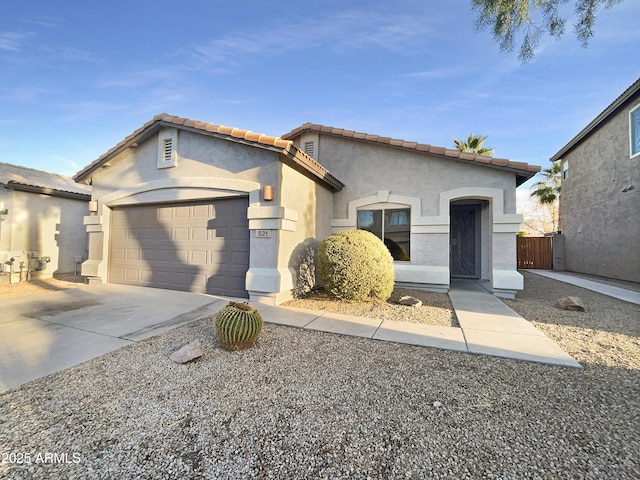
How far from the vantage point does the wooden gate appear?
15.7 m

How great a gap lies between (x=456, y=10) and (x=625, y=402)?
316 inches

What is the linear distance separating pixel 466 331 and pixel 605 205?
12970 millimetres

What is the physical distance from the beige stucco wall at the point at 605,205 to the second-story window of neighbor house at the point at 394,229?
9264 mm

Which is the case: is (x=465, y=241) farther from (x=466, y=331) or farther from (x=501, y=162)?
(x=466, y=331)

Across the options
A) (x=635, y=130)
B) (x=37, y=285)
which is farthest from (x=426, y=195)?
(x=37, y=285)

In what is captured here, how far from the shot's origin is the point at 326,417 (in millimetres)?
2369

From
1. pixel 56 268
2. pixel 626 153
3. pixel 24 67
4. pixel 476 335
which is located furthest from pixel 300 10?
pixel 626 153

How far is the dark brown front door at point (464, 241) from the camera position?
11.0m

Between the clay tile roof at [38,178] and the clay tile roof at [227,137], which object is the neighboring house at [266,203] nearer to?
the clay tile roof at [227,137]

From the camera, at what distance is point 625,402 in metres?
2.65

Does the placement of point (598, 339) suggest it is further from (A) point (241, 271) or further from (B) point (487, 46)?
(A) point (241, 271)

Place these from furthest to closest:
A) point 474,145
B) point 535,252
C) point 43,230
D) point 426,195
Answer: point 474,145 → point 535,252 → point 43,230 → point 426,195

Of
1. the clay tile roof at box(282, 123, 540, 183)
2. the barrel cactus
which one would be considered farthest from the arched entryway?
the barrel cactus

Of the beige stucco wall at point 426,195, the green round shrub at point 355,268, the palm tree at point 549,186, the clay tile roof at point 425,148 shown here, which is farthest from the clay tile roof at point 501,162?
the palm tree at point 549,186
